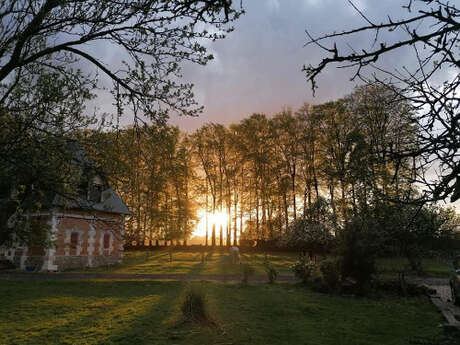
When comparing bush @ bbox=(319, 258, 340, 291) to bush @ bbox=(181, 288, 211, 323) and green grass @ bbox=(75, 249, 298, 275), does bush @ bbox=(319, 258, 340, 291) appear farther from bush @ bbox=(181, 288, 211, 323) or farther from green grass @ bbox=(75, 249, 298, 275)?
bush @ bbox=(181, 288, 211, 323)

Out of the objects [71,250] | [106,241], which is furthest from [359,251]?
[106,241]

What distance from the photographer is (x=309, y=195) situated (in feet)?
127

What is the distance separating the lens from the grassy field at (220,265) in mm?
19616

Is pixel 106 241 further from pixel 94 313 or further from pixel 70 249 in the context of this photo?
pixel 94 313

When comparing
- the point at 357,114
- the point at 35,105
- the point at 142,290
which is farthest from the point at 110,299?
the point at 357,114

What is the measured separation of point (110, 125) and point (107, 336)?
4.95 metres

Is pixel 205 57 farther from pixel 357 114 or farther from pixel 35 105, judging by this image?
pixel 357 114

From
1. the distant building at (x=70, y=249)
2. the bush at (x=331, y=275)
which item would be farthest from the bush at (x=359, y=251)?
the distant building at (x=70, y=249)

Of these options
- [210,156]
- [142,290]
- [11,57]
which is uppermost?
[210,156]

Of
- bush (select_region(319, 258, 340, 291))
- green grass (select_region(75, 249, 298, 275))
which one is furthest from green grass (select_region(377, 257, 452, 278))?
green grass (select_region(75, 249, 298, 275))

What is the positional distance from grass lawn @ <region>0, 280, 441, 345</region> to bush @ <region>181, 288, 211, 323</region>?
372 mm

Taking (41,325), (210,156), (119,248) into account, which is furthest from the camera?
(210,156)

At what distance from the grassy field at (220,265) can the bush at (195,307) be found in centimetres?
1055

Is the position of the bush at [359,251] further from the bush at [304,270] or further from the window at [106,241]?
the window at [106,241]
